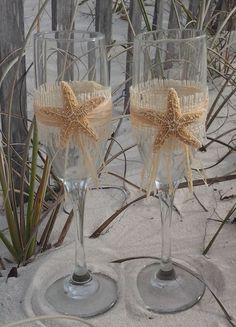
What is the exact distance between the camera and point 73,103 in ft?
2.88

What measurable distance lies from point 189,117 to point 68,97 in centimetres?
19

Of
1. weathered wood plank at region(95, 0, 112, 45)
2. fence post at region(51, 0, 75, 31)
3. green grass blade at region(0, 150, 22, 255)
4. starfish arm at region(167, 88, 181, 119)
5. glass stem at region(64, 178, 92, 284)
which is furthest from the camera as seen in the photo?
weathered wood plank at region(95, 0, 112, 45)

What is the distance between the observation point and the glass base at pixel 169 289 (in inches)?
41.0

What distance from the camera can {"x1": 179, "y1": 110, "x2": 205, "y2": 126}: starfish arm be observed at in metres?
0.87

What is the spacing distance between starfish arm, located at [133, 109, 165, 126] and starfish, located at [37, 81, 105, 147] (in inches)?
2.7

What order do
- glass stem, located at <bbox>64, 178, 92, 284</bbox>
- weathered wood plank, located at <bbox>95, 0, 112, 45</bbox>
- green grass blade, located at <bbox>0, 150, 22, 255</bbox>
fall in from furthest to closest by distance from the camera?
weathered wood plank, located at <bbox>95, 0, 112, 45</bbox> → green grass blade, located at <bbox>0, 150, 22, 255</bbox> → glass stem, located at <bbox>64, 178, 92, 284</bbox>

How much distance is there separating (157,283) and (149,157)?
30 centimetres

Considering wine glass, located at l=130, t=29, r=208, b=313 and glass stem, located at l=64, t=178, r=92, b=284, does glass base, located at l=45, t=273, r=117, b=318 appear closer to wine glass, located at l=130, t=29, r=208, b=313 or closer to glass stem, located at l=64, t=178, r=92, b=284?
glass stem, located at l=64, t=178, r=92, b=284

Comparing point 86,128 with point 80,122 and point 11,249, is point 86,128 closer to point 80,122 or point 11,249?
point 80,122

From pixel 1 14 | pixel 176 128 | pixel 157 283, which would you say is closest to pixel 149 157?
pixel 176 128

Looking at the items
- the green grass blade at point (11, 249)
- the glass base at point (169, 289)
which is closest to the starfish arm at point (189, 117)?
the glass base at point (169, 289)

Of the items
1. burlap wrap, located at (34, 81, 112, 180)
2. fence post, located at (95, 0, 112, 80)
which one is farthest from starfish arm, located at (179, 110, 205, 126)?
fence post, located at (95, 0, 112, 80)

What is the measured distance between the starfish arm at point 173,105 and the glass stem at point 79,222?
0.66 feet

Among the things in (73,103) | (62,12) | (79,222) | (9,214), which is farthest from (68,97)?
(62,12)
